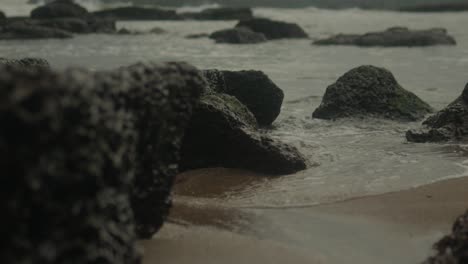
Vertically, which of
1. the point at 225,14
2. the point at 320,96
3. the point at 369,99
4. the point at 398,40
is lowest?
the point at 320,96

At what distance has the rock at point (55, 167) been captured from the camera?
1636 mm

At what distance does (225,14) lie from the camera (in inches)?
1497

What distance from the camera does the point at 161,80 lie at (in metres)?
2.55

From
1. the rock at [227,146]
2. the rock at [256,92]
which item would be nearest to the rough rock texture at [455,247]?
the rock at [227,146]

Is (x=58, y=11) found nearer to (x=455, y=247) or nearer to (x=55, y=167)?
(x=455, y=247)

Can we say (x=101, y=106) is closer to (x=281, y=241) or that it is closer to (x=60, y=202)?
(x=60, y=202)

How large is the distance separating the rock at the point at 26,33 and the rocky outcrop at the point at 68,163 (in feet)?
70.4

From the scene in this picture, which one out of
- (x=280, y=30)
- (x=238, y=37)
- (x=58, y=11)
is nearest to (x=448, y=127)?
(x=238, y=37)

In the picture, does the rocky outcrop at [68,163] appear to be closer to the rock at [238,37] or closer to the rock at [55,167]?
the rock at [55,167]

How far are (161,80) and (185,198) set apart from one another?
163 centimetres

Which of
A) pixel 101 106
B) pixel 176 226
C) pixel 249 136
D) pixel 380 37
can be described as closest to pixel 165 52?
pixel 380 37

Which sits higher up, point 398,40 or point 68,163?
point 68,163

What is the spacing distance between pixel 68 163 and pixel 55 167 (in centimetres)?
5

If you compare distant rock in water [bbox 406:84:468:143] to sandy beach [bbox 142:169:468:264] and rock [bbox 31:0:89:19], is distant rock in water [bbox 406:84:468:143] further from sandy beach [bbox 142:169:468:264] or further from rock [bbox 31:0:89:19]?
rock [bbox 31:0:89:19]
